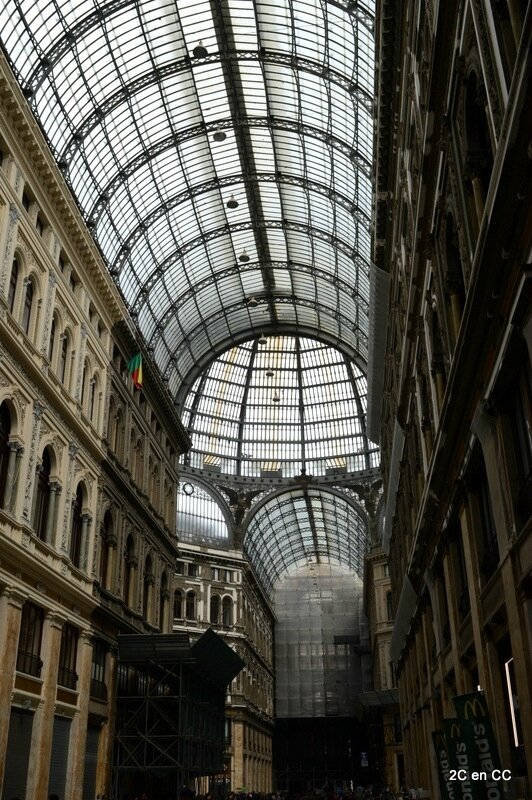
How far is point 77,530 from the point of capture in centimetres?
3073

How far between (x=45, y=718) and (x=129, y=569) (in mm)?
12066

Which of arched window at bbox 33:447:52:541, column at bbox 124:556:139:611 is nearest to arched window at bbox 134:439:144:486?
column at bbox 124:556:139:611

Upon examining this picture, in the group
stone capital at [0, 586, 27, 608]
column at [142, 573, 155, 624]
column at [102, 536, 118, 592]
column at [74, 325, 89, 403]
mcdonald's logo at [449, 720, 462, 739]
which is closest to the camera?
mcdonald's logo at [449, 720, 462, 739]

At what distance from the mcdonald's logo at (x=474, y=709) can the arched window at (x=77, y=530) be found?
70.5 ft

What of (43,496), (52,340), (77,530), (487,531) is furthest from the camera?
(77,530)

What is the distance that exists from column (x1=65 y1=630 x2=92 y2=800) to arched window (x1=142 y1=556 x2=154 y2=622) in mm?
9131

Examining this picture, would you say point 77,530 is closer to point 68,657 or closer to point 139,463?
point 68,657

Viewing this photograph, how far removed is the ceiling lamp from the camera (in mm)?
38719

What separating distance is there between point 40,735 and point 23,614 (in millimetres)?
3863

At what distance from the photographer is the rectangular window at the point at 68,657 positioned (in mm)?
27562

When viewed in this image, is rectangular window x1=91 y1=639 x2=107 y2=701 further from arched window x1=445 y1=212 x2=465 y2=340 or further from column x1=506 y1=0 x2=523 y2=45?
column x1=506 y1=0 x2=523 y2=45

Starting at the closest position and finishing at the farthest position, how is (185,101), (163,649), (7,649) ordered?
(7,649) → (163,649) → (185,101)

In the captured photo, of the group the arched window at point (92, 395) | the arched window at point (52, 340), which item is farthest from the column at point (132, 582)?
the arched window at point (52, 340)

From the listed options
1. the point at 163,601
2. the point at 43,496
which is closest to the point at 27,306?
the point at 43,496
